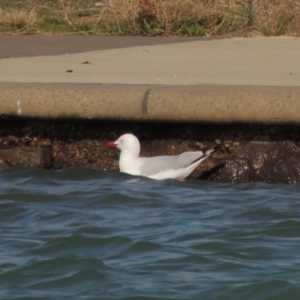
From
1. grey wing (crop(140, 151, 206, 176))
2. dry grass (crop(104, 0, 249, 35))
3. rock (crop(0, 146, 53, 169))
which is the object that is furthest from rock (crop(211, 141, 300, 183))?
dry grass (crop(104, 0, 249, 35))

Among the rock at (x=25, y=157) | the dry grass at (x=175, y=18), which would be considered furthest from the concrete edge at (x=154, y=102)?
the dry grass at (x=175, y=18)

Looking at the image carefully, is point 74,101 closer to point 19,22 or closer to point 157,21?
point 157,21

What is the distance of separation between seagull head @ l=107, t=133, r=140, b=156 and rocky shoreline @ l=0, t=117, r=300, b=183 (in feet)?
0.46

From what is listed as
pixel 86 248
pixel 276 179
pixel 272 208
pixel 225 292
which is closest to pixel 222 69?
pixel 276 179

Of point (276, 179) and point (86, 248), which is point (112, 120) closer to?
point (276, 179)

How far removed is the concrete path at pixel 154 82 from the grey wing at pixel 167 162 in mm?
275

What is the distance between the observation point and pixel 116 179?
7.00m

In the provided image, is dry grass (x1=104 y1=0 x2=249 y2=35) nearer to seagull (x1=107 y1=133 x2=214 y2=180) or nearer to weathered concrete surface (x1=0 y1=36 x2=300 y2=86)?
weathered concrete surface (x1=0 y1=36 x2=300 y2=86)

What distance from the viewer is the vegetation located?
493 inches

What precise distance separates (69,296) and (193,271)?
639 mm

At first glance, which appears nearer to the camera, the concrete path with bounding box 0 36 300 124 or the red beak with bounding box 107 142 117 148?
the concrete path with bounding box 0 36 300 124

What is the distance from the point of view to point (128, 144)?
690cm

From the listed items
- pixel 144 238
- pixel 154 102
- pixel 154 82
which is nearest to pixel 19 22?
pixel 154 82

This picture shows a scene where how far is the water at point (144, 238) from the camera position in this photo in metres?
4.61
